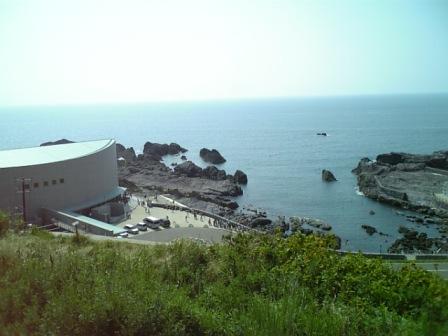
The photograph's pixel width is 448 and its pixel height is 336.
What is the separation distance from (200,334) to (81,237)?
283 inches

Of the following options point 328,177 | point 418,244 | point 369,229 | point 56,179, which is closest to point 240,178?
point 328,177

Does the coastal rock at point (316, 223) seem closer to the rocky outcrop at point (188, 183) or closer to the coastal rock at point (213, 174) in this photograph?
the rocky outcrop at point (188, 183)

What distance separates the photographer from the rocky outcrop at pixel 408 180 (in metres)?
39.5

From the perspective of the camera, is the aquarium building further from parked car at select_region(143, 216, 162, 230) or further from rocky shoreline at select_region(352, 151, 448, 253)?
rocky shoreline at select_region(352, 151, 448, 253)

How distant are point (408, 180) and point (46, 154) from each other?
36521 millimetres

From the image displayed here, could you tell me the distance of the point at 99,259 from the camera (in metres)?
6.59

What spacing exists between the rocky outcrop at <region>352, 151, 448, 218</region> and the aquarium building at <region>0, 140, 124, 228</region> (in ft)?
84.0

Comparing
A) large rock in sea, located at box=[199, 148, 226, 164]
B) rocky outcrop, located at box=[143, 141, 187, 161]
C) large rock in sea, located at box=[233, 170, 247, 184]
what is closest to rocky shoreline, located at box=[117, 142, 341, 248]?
large rock in sea, located at box=[233, 170, 247, 184]

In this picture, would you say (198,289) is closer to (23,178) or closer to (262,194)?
(23,178)

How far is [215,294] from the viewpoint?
18.0ft

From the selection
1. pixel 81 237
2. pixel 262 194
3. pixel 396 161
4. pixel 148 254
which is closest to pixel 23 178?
pixel 81 237

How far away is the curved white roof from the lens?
26.8 meters

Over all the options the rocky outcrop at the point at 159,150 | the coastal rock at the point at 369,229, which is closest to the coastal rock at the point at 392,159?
the coastal rock at the point at 369,229

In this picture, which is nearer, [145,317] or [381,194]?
[145,317]
